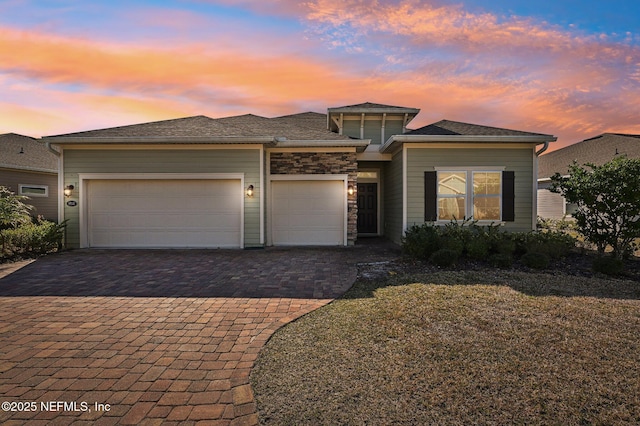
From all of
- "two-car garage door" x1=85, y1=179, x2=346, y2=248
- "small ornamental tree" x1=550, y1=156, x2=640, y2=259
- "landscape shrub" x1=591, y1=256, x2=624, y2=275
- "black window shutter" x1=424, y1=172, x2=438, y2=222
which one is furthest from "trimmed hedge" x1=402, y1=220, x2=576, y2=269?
"two-car garage door" x1=85, y1=179, x2=346, y2=248

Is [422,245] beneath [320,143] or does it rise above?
beneath

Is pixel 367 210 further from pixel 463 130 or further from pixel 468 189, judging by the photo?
pixel 463 130

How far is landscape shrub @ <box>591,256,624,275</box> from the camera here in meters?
6.54

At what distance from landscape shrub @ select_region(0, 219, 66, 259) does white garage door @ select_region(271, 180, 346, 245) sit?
19.7 ft

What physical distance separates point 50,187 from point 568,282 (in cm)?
2006

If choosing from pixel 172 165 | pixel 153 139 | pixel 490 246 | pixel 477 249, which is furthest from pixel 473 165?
pixel 153 139

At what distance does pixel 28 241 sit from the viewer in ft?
27.6

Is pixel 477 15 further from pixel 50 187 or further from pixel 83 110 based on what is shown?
pixel 50 187

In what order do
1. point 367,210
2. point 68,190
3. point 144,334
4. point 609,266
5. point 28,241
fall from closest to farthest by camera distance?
1. point 144,334
2. point 609,266
3. point 28,241
4. point 68,190
5. point 367,210

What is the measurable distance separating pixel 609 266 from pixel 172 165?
10.9 metres

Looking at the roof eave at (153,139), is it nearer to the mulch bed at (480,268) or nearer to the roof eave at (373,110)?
the roof eave at (373,110)

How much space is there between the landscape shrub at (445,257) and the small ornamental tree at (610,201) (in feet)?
11.9

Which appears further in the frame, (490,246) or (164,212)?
(164,212)

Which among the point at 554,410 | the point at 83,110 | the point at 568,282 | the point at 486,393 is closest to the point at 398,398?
the point at 486,393
